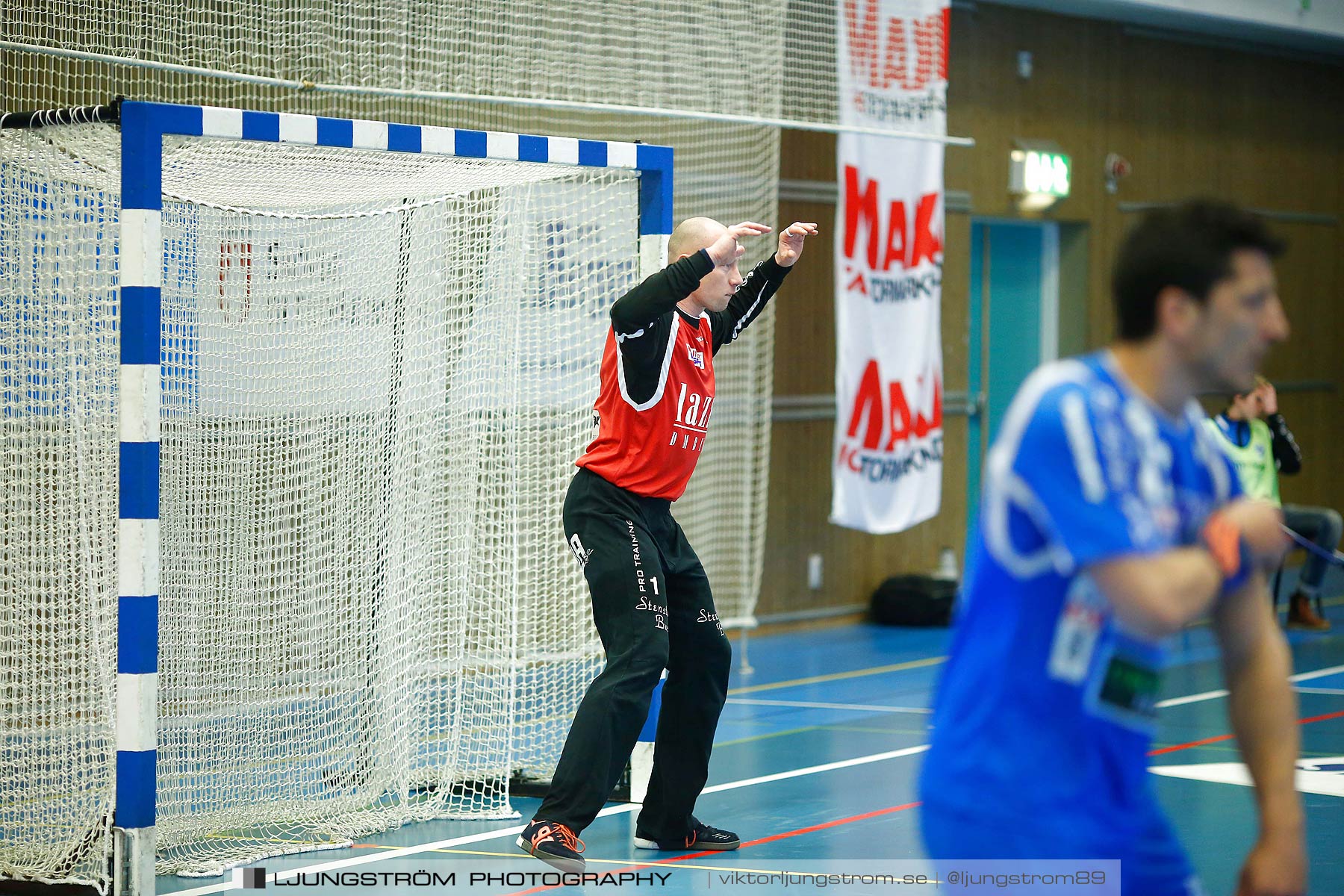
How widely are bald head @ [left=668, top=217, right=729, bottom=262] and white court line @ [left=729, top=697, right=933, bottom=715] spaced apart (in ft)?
12.4

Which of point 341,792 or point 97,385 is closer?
point 97,385

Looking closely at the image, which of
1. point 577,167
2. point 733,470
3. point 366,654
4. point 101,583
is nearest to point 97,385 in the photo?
point 101,583

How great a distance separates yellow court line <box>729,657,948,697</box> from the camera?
362 inches

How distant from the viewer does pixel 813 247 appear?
11672mm

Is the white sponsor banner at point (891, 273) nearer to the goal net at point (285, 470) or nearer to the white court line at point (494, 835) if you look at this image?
the white court line at point (494, 835)

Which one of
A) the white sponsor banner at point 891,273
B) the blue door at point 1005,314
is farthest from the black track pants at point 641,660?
the blue door at point 1005,314

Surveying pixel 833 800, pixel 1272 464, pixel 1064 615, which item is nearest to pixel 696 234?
pixel 833 800

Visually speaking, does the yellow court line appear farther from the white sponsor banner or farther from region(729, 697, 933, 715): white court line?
the white sponsor banner

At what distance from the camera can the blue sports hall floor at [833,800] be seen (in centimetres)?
521

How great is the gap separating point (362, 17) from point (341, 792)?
3.95 meters

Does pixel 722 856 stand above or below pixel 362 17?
below

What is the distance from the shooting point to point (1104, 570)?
81.6 inches

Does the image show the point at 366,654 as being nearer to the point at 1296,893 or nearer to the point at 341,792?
the point at 341,792

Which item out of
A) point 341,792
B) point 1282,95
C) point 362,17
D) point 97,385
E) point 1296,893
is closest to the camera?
point 1296,893
